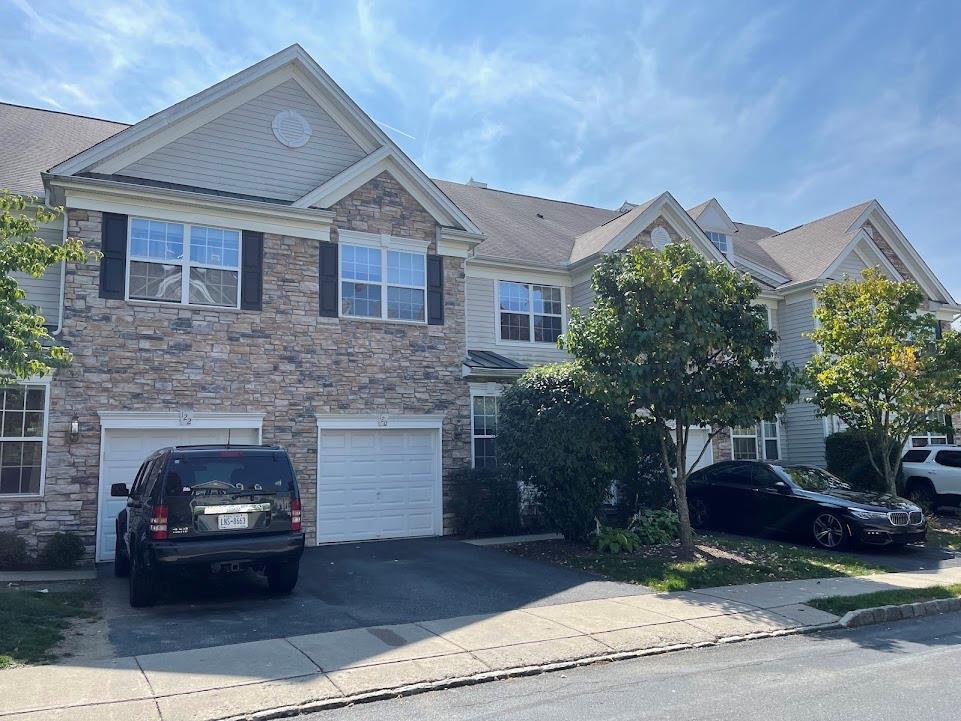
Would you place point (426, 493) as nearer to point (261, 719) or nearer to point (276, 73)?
point (276, 73)

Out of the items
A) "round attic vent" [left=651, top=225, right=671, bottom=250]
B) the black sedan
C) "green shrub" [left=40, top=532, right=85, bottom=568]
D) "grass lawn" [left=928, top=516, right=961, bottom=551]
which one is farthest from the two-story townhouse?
"grass lawn" [left=928, top=516, right=961, bottom=551]

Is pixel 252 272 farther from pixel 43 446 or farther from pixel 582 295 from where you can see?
pixel 582 295

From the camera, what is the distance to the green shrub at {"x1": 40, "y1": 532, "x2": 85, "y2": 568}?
11867mm

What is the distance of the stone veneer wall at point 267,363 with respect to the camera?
40.9ft

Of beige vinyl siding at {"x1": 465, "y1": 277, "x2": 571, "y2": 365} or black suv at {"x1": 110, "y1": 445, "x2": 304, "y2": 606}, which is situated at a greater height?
beige vinyl siding at {"x1": 465, "y1": 277, "x2": 571, "y2": 365}

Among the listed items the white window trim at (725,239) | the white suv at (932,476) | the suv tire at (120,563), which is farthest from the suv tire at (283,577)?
the white window trim at (725,239)

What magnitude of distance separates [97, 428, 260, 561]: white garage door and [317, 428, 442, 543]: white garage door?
2.25 m

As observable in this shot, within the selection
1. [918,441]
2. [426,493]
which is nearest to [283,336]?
[426,493]

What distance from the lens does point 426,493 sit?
15273mm

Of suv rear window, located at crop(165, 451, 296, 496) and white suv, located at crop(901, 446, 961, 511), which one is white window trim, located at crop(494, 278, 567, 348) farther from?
white suv, located at crop(901, 446, 961, 511)

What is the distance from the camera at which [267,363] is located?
1405 cm

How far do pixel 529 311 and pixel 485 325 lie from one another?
Answer: 1.36 m

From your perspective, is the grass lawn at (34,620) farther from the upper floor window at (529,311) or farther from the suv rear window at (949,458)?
the suv rear window at (949,458)

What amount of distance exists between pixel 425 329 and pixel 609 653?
9.28 metres
